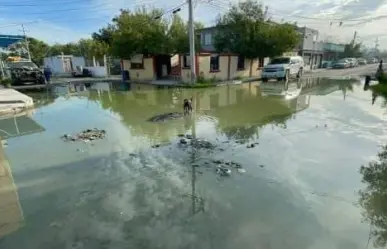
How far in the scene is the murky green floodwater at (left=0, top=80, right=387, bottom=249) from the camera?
3705mm

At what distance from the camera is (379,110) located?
11.6m

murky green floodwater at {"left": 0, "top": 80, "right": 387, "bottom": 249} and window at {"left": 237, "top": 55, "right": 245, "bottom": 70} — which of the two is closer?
murky green floodwater at {"left": 0, "top": 80, "right": 387, "bottom": 249}

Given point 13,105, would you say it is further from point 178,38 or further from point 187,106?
point 178,38

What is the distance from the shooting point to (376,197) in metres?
4.67

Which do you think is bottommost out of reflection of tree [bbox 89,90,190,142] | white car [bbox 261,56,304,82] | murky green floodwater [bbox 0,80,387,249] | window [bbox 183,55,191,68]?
reflection of tree [bbox 89,90,190,142]

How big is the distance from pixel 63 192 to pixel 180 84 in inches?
664

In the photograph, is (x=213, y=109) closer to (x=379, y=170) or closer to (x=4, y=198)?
(x=379, y=170)

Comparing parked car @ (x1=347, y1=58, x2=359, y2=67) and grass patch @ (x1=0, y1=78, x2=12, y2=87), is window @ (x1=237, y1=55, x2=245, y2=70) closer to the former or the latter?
grass patch @ (x1=0, y1=78, x2=12, y2=87)

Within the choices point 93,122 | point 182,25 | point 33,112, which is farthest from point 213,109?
point 182,25

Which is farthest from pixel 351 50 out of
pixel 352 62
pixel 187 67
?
pixel 187 67

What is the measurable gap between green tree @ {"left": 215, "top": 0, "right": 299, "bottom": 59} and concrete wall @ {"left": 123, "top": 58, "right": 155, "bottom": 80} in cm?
780

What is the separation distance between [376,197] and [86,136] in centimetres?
719

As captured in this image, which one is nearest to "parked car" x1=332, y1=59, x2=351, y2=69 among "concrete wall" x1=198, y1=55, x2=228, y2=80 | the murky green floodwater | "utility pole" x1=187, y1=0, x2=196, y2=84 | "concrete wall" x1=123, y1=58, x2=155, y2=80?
"concrete wall" x1=198, y1=55, x2=228, y2=80

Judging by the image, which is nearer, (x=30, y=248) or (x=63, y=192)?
(x=30, y=248)
